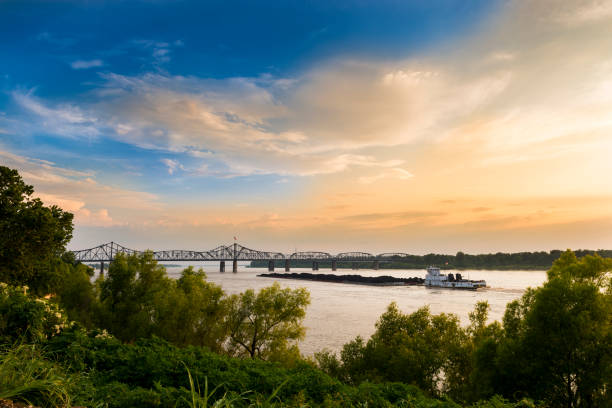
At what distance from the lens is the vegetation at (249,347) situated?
7.37 meters

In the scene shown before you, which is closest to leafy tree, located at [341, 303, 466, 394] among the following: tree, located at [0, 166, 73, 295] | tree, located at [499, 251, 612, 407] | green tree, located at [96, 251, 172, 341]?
tree, located at [499, 251, 612, 407]

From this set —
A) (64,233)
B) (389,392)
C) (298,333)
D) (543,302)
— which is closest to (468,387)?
(543,302)

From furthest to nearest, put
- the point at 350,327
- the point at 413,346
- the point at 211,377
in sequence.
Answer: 1. the point at 350,327
2. the point at 413,346
3. the point at 211,377

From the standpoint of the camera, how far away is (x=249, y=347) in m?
27.9

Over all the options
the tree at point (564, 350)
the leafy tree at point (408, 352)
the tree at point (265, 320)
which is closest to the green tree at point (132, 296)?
the tree at point (265, 320)

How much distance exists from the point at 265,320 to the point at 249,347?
2569 millimetres

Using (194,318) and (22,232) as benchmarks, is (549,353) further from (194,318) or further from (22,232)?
(22,232)

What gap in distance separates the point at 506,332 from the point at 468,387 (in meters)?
3.90

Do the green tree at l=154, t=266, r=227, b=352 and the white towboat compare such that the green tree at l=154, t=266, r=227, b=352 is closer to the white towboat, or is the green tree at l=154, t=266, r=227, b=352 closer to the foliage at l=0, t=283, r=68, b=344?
the foliage at l=0, t=283, r=68, b=344

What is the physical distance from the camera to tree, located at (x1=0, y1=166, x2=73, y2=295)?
19156mm

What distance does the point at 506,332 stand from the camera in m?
18.7

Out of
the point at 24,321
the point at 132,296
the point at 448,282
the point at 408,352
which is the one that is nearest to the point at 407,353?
the point at 408,352

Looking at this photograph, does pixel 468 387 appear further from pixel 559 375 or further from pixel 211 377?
pixel 211 377

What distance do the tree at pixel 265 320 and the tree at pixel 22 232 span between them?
1328cm
